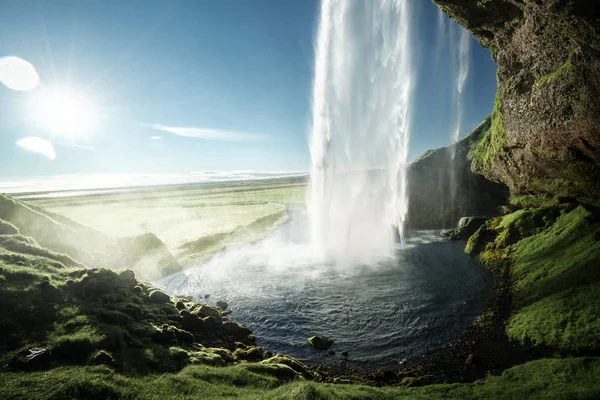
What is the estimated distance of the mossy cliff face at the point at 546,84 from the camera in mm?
23978

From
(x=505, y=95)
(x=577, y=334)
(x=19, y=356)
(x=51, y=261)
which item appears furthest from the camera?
(x=505, y=95)

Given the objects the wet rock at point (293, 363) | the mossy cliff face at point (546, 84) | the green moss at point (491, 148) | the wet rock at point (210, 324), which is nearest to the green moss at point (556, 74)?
the mossy cliff face at point (546, 84)

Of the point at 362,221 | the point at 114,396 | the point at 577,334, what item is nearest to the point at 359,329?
the point at 577,334

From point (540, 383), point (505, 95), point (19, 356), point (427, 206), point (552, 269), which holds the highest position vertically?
point (505, 95)

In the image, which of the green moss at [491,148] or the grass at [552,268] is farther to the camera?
the green moss at [491,148]

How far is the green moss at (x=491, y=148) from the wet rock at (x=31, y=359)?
191 feet

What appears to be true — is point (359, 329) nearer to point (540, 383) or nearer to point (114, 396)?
point (540, 383)

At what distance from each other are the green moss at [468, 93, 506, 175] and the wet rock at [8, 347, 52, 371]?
191 feet

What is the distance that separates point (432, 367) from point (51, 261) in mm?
32173

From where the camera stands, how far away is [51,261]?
2570cm

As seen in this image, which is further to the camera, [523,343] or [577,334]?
[523,343]

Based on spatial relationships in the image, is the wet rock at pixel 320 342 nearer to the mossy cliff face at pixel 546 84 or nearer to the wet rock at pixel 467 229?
the mossy cliff face at pixel 546 84

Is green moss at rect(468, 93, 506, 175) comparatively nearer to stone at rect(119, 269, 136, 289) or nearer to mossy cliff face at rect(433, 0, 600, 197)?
mossy cliff face at rect(433, 0, 600, 197)

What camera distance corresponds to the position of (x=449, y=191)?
6931 centimetres
